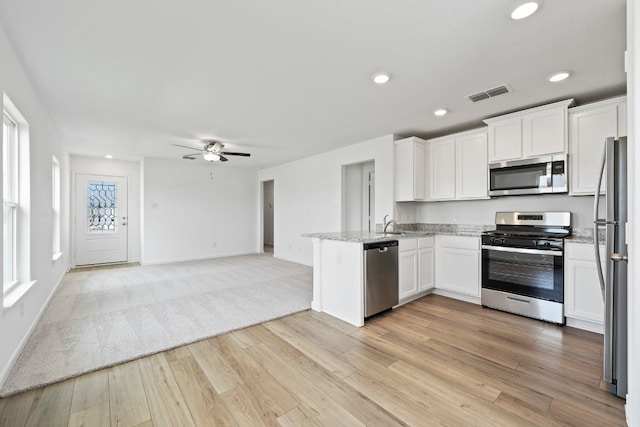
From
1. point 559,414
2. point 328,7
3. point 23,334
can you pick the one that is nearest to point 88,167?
point 23,334

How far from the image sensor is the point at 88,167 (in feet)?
20.5

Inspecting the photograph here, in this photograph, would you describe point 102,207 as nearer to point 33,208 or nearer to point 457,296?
point 33,208

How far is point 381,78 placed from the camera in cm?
261

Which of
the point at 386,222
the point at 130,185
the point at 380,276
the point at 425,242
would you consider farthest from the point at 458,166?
the point at 130,185

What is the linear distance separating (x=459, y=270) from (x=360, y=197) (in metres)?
2.52

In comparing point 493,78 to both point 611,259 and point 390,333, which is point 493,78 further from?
point 390,333

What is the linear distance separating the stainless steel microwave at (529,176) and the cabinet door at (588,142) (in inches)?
4.0

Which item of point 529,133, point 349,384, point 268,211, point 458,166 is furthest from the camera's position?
point 268,211

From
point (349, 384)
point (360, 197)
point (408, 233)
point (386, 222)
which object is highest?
point (360, 197)

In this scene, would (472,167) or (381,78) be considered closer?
(381,78)

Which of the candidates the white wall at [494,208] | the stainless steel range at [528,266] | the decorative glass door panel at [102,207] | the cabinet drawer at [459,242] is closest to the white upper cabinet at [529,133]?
the white wall at [494,208]

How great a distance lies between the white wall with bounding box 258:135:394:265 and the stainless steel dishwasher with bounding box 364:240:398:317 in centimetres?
127

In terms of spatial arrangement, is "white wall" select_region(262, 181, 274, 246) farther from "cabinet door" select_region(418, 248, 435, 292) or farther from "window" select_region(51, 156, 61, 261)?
"cabinet door" select_region(418, 248, 435, 292)

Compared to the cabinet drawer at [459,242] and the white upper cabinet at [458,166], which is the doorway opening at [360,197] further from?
the cabinet drawer at [459,242]
